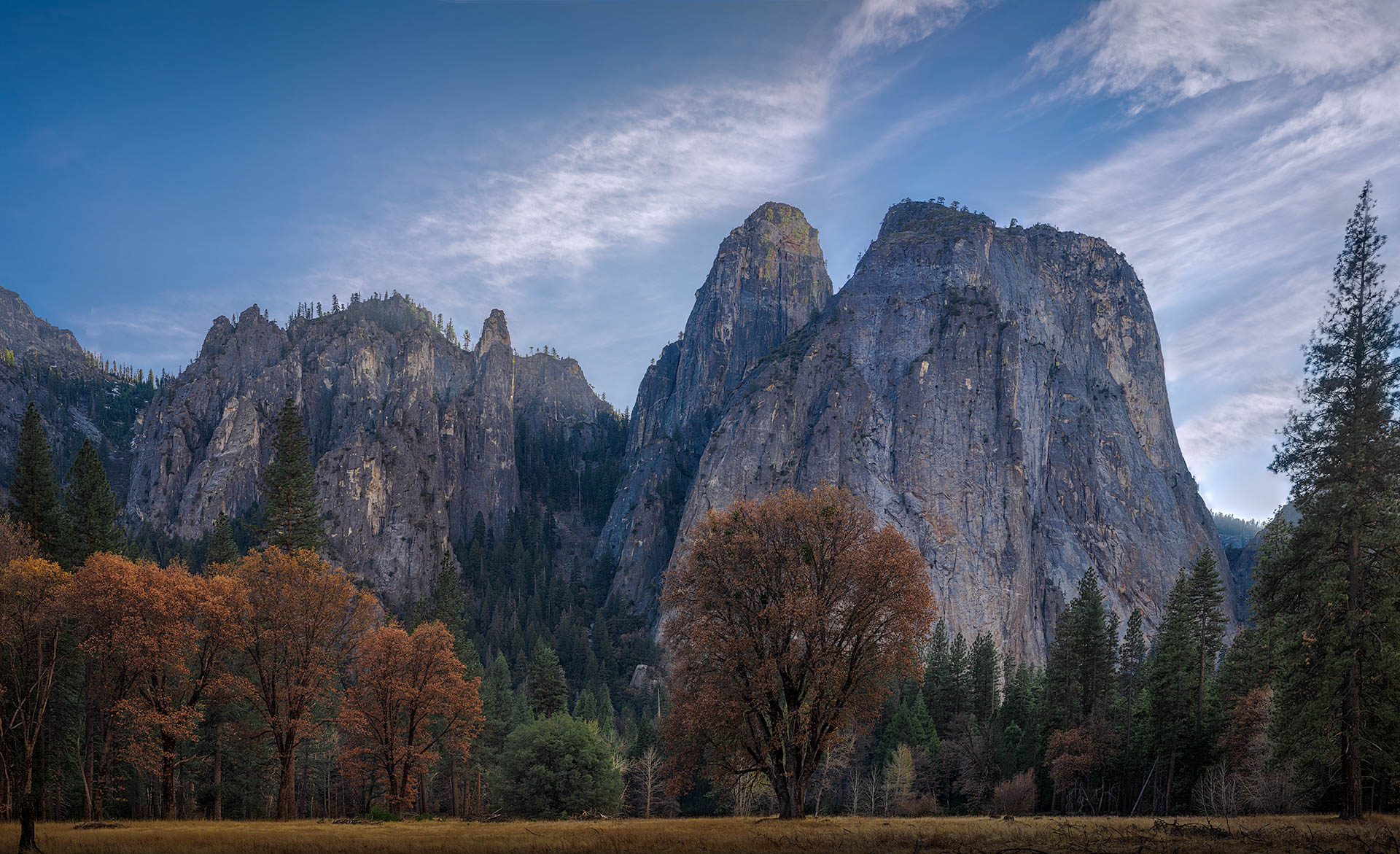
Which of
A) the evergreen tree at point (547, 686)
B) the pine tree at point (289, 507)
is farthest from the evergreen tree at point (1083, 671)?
the pine tree at point (289, 507)

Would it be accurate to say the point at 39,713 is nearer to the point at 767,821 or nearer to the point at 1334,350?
the point at 767,821

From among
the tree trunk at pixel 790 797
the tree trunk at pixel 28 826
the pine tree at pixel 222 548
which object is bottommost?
the tree trunk at pixel 790 797

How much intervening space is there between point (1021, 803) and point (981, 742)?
44.5 ft

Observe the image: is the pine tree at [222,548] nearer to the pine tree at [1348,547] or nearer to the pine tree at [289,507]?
the pine tree at [289,507]

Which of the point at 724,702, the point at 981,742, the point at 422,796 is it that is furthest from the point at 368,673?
the point at 981,742

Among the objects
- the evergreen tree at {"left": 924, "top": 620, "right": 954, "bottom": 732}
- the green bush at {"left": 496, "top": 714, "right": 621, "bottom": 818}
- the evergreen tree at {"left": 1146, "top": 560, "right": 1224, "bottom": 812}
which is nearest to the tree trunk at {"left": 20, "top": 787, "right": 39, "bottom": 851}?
the green bush at {"left": 496, "top": 714, "right": 621, "bottom": 818}

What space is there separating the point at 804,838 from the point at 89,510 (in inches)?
2331

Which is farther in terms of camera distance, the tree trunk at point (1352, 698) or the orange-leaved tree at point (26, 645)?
the orange-leaved tree at point (26, 645)

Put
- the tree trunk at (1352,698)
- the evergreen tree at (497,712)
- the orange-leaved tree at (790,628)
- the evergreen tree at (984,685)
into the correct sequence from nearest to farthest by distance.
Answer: the tree trunk at (1352,698) < the orange-leaved tree at (790,628) < the evergreen tree at (497,712) < the evergreen tree at (984,685)

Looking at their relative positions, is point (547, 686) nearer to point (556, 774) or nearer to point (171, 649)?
point (556, 774)

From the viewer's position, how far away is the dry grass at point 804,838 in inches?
725

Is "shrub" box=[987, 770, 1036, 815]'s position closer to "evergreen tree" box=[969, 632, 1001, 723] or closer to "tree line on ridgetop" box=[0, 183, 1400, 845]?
"tree line on ridgetop" box=[0, 183, 1400, 845]

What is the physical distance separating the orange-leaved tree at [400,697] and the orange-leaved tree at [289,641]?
9.85 ft

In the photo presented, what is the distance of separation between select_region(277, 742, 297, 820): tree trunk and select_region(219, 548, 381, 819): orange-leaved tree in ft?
0.13
